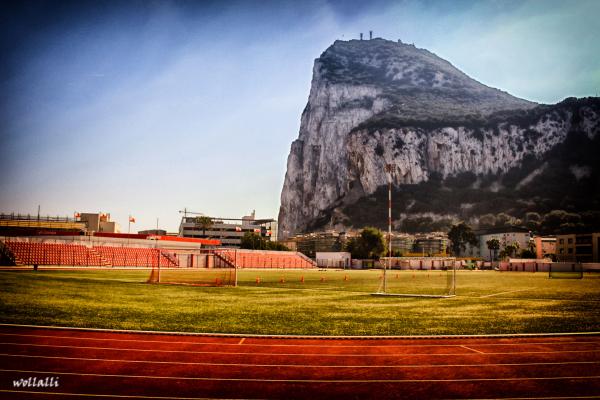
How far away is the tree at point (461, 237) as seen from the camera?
159 metres

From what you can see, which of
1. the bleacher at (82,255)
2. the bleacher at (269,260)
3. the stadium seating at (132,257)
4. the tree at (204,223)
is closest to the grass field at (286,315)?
the bleacher at (82,255)

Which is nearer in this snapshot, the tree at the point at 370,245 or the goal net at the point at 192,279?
the goal net at the point at 192,279

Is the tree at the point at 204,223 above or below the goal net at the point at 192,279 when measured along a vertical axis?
above

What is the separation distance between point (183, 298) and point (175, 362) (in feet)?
41.8

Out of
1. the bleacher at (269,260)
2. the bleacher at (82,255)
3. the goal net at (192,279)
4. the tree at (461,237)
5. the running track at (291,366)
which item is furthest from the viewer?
the tree at (461,237)

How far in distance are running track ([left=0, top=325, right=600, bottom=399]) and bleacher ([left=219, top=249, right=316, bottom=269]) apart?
64.7 m

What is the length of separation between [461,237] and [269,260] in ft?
314

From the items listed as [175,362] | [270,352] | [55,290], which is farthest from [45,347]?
[55,290]

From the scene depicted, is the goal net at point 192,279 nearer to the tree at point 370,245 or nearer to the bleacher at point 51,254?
the bleacher at point 51,254

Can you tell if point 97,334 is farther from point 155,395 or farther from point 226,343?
point 155,395

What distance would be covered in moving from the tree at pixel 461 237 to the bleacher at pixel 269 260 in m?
80.2

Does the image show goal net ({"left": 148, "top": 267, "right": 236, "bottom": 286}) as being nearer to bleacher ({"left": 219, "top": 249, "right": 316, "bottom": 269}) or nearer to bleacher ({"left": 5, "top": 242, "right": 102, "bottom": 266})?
bleacher ({"left": 5, "top": 242, "right": 102, "bottom": 266})

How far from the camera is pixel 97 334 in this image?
35.4 feet

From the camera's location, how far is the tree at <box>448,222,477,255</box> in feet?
521
